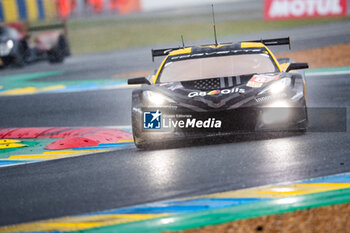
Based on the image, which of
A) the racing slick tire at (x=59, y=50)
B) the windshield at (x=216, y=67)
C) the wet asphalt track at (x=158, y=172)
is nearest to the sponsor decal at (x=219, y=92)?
the wet asphalt track at (x=158, y=172)

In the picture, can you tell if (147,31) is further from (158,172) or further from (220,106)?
(158,172)

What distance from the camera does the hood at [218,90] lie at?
26.6ft

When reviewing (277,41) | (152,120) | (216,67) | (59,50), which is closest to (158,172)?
(152,120)

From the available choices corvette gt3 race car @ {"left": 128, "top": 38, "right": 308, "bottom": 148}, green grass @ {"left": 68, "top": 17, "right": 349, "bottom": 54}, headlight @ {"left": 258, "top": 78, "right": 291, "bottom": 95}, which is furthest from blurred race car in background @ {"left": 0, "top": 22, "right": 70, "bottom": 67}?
headlight @ {"left": 258, "top": 78, "right": 291, "bottom": 95}

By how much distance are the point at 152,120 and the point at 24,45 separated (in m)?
16.4

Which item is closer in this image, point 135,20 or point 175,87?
point 175,87

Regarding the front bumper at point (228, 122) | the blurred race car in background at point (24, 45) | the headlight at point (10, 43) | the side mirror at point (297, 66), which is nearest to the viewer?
the front bumper at point (228, 122)

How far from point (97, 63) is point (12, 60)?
2.74 meters

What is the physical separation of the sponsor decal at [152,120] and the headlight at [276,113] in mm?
1153

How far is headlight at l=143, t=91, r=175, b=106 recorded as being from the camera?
8367mm

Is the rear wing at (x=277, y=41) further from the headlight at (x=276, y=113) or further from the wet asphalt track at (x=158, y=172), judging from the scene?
the headlight at (x=276, y=113)

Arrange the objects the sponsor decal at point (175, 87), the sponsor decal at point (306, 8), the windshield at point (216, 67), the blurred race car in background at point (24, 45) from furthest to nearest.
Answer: the sponsor decal at point (306, 8) < the blurred race car in background at point (24, 45) < the windshield at point (216, 67) < the sponsor decal at point (175, 87)

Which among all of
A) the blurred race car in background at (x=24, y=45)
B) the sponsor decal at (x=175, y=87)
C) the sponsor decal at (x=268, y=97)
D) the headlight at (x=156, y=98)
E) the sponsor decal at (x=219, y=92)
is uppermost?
the sponsor decal at (x=175, y=87)

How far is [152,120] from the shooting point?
8.38 metres
